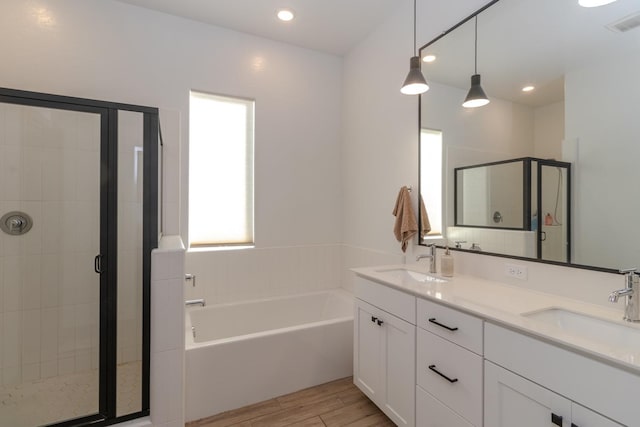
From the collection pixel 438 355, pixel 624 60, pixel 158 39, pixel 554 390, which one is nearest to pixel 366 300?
pixel 438 355

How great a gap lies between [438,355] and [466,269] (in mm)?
715

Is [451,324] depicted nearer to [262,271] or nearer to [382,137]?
[382,137]

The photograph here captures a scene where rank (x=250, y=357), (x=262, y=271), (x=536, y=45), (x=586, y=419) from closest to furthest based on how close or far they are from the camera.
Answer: (x=586, y=419), (x=536, y=45), (x=250, y=357), (x=262, y=271)

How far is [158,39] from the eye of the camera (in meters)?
2.54

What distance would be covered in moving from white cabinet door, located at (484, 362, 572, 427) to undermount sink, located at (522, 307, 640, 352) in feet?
0.77

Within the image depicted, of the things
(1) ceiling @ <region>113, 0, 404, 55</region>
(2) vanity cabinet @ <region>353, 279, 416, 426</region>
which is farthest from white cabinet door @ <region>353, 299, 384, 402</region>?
(1) ceiling @ <region>113, 0, 404, 55</region>

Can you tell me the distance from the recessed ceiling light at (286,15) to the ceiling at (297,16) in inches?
1.6

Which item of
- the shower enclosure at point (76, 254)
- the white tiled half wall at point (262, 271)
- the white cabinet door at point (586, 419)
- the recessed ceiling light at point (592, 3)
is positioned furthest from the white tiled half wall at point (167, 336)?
the recessed ceiling light at point (592, 3)

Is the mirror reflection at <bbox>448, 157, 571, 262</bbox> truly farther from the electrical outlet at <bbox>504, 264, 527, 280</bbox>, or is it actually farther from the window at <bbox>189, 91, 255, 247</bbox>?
the window at <bbox>189, 91, 255, 247</bbox>

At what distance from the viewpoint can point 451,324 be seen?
1.38 metres

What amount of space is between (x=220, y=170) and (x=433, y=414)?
2.46 meters

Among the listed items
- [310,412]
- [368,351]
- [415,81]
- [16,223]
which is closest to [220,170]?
[16,223]

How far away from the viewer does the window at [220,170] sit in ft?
8.96

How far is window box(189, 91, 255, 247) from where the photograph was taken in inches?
108
